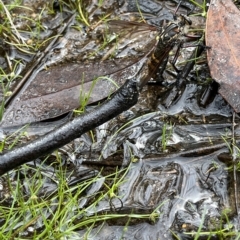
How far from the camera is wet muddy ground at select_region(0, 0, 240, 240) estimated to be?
2.65 metres

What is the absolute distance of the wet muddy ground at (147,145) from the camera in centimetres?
265

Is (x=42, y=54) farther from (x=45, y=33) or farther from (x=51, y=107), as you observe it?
(x=51, y=107)

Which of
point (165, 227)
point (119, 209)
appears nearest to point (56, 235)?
point (119, 209)

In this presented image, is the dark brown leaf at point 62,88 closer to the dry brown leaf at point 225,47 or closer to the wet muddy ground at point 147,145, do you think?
the wet muddy ground at point 147,145

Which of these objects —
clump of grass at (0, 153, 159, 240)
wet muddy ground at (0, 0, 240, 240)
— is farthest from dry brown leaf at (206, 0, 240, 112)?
clump of grass at (0, 153, 159, 240)

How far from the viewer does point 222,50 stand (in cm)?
314

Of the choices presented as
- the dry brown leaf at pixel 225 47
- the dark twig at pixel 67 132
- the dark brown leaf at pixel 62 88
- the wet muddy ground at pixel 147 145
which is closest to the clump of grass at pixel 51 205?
the wet muddy ground at pixel 147 145

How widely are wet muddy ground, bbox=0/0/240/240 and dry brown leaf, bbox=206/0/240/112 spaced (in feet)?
0.44

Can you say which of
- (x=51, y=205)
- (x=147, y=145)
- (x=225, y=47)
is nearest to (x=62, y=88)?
(x=147, y=145)

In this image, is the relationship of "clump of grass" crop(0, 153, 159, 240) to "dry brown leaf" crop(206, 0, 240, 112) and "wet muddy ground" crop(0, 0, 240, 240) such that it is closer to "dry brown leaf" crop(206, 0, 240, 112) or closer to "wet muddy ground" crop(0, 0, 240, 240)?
"wet muddy ground" crop(0, 0, 240, 240)

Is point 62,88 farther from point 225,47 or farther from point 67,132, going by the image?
point 225,47

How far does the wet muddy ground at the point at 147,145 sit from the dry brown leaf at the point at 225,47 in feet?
0.44

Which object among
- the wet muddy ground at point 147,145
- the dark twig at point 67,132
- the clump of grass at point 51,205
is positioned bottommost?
the clump of grass at point 51,205

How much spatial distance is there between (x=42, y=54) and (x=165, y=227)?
1.48m
